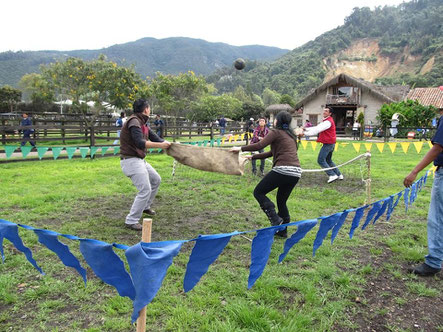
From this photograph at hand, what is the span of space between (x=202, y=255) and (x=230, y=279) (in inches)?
55.7

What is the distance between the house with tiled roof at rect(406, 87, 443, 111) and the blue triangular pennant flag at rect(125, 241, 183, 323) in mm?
44522

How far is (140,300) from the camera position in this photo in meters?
1.92

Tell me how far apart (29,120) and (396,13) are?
185368mm

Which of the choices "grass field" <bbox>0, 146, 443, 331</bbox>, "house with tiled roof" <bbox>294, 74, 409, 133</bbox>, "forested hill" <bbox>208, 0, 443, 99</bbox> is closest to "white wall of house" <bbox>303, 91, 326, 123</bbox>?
"house with tiled roof" <bbox>294, 74, 409, 133</bbox>

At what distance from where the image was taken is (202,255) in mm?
2236

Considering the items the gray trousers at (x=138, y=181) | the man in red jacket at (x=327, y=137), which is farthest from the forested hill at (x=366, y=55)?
the gray trousers at (x=138, y=181)

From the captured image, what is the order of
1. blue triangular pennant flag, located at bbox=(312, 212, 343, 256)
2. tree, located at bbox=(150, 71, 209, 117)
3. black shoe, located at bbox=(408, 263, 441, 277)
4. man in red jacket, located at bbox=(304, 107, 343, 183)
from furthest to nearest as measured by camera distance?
1. tree, located at bbox=(150, 71, 209, 117)
2. man in red jacket, located at bbox=(304, 107, 343, 183)
3. black shoe, located at bbox=(408, 263, 441, 277)
4. blue triangular pennant flag, located at bbox=(312, 212, 343, 256)

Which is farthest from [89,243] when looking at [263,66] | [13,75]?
[13,75]

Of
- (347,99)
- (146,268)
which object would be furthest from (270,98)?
(146,268)

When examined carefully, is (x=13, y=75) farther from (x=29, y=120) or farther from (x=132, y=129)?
(x=132, y=129)

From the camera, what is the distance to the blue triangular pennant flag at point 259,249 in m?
2.52

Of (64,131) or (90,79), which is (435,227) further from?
(90,79)

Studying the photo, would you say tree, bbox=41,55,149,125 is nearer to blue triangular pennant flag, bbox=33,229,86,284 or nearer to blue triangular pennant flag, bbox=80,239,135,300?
blue triangular pennant flag, bbox=33,229,86,284

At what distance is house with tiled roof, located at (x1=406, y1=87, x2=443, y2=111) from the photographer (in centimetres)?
3906
